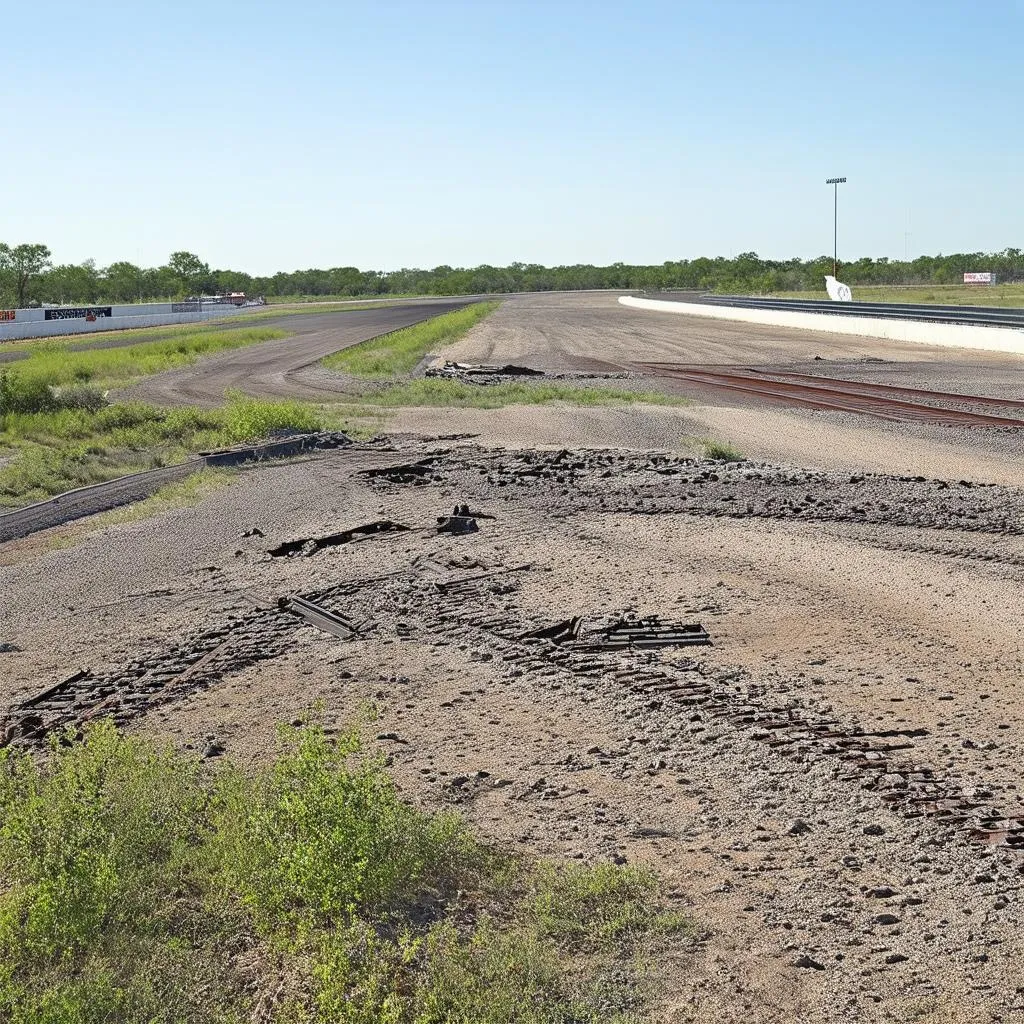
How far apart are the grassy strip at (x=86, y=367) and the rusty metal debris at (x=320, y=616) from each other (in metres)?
18.0

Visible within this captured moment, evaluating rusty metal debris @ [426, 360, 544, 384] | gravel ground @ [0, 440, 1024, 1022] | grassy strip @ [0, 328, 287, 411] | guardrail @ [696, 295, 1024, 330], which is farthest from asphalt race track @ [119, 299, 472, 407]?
guardrail @ [696, 295, 1024, 330]

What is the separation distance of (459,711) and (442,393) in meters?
23.3

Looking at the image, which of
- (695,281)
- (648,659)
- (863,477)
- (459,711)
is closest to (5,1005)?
(459,711)

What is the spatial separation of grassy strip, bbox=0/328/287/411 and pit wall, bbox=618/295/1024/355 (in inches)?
1056

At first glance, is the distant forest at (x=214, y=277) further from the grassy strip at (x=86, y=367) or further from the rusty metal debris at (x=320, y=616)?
the rusty metal debris at (x=320, y=616)

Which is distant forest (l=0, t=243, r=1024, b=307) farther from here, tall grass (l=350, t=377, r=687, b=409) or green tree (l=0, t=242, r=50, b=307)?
tall grass (l=350, t=377, r=687, b=409)

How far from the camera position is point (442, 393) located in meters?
31.3

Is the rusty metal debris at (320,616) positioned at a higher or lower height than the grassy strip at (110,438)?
lower

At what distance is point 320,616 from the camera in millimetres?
11016

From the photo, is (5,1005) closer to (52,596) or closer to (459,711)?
(459,711)

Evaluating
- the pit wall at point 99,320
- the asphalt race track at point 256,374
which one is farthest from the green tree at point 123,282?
the asphalt race track at point 256,374

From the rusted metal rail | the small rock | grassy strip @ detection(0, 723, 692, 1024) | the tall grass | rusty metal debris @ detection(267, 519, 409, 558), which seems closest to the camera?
grassy strip @ detection(0, 723, 692, 1024)

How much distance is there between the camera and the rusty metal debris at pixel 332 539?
45.7ft

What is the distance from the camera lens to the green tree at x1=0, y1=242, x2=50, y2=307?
454 ft
